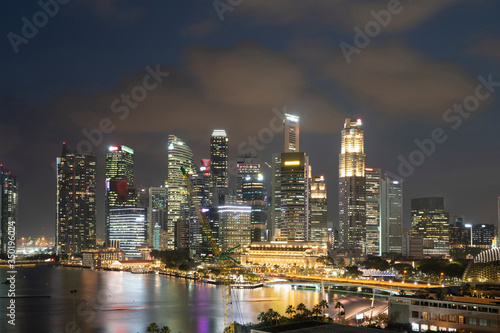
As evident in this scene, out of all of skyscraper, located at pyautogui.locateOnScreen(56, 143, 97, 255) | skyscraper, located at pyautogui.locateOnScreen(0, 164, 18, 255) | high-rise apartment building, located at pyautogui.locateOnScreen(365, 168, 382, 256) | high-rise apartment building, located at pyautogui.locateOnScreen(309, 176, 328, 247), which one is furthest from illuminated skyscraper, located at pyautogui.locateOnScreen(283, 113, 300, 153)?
skyscraper, located at pyautogui.locateOnScreen(0, 164, 18, 255)

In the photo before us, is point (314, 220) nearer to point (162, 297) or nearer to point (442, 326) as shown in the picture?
point (162, 297)

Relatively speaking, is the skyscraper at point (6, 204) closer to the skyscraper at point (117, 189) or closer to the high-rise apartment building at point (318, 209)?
the skyscraper at point (117, 189)

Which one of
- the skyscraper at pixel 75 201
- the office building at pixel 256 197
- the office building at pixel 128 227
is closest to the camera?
the office building at pixel 256 197

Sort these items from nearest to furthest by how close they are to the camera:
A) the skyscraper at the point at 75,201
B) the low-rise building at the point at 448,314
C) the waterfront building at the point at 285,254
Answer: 1. the low-rise building at the point at 448,314
2. the waterfront building at the point at 285,254
3. the skyscraper at the point at 75,201

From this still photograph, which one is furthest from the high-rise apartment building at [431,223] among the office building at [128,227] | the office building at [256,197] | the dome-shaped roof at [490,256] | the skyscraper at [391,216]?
the dome-shaped roof at [490,256]

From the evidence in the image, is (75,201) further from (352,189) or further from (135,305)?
(135,305)

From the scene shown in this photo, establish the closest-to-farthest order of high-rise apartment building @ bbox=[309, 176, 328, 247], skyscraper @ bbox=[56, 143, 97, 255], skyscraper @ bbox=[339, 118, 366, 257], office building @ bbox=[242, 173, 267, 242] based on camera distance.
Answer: skyscraper @ bbox=[339, 118, 366, 257]
office building @ bbox=[242, 173, 267, 242]
high-rise apartment building @ bbox=[309, 176, 328, 247]
skyscraper @ bbox=[56, 143, 97, 255]

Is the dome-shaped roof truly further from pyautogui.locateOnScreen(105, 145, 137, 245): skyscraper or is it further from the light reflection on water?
pyautogui.locateOnScreen(105, 145, 137, 245): skyscraper
